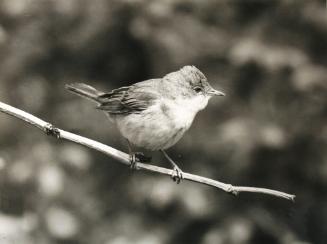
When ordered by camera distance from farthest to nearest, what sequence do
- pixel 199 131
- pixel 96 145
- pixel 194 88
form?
pixel 199 131 < pixel 194 88 < pixel 96 145

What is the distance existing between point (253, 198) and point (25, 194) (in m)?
0.80

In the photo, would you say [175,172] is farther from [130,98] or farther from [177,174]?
[130,98]

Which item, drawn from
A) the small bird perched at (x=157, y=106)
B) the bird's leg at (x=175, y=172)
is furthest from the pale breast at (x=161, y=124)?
the bird's leg at (x=175, y=172)

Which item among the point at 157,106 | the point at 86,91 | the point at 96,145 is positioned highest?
the point at 86,91

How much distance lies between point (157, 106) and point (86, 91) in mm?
288

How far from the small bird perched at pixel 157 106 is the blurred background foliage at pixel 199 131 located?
7cm

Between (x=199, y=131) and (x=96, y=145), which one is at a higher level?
(x=199, y=131)

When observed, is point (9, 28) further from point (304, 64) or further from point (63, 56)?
point (304, 64)

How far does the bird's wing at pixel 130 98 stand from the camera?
1.87 meters

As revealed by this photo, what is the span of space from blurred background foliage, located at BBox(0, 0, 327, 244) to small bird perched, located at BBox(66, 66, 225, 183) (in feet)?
0.23

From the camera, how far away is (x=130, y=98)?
1.91m

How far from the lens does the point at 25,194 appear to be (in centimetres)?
201

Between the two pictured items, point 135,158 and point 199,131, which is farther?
point 199,131

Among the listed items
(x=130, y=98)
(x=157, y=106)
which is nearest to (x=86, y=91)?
(x=130, y=98)
